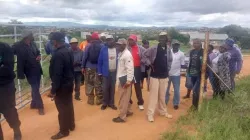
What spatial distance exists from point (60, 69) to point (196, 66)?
3335 mm

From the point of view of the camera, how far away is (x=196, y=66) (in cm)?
673

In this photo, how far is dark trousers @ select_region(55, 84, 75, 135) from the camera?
5250mm

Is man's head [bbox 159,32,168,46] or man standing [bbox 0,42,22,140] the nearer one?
man standing [bbox 0,42,22,140]

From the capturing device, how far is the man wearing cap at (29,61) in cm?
627

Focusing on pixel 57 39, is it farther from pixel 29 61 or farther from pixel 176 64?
pixel 176 64

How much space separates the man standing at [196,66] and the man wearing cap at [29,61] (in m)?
3.68

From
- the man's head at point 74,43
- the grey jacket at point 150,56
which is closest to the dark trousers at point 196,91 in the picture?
the grey jacket at point 150,56

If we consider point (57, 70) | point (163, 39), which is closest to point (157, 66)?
point (163, 39)

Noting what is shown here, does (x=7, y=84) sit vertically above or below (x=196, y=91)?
above

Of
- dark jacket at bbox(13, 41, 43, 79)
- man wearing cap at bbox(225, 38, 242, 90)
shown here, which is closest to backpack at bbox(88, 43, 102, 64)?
dark jacket at bbox(13, 41, 43, 79)

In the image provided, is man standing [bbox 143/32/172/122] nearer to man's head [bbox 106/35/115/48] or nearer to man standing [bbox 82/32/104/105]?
man's head [bbox 106/35/115/48]

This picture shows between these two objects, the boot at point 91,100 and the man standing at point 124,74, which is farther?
the boot at point 91,100

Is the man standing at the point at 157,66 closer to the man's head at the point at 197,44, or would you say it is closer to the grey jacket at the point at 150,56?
the grey jacket at the point at 150,56

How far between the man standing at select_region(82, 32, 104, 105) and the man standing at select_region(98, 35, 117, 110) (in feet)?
0.97
